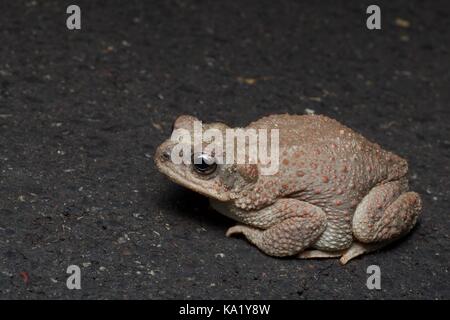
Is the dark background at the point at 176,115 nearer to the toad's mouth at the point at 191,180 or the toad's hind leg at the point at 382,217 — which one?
the toad's hind leg at the point at 382,217

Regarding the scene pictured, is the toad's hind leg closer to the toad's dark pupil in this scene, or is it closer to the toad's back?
the toad's back

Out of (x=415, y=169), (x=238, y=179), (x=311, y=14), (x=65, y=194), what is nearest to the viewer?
(x=238, y=179)

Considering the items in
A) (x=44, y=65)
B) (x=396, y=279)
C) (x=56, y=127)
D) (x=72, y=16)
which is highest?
(x=72, y=16)

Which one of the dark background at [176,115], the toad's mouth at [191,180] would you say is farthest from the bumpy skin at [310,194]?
the dark background at [176,115]

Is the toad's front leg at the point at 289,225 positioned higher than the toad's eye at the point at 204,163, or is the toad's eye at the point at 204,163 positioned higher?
the toad's eye at the point at 204,163

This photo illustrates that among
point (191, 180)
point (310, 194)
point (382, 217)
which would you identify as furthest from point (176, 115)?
point (382, 217)

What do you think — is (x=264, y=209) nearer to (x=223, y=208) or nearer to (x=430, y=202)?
(x=223, y=208)

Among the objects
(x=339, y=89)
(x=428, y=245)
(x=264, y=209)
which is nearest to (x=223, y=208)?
(x=264, y=209)
